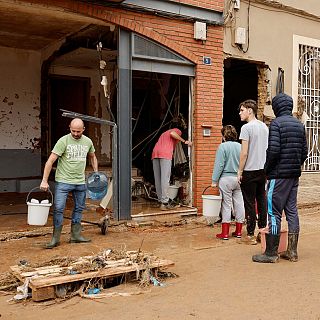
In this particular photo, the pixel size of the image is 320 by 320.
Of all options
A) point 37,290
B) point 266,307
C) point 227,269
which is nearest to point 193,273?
point 227,269

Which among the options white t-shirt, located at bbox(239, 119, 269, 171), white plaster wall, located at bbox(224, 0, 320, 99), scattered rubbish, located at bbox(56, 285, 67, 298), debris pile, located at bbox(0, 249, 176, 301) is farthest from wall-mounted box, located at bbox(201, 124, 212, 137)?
scattered rubbish, located at bbox(56, 285, 67, 298)

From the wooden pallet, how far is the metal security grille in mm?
7019

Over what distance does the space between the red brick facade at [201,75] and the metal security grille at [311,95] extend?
8.46 ft

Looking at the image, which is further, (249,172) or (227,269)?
(249,172)

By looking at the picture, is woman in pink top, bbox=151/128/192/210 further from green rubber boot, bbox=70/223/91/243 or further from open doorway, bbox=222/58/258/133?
open doorway, bbox=222/58/258/133

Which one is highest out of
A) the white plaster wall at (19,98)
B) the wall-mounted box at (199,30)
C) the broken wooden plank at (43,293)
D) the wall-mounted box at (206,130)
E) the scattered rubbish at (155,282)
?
the wall-mounted box at (199,30)

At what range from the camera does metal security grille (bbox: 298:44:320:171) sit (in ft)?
35.4

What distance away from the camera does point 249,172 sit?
6926 mm

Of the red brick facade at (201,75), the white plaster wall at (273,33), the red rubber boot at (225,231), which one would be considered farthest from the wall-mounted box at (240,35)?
the red rubber boot at (225,231)

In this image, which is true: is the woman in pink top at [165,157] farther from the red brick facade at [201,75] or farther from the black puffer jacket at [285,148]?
the black puffer jacket at [285,148]

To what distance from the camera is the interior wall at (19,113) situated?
1142 cm

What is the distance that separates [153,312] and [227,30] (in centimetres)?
657

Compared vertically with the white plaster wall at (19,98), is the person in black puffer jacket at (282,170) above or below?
below

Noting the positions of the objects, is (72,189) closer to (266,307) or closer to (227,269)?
(227,269)
